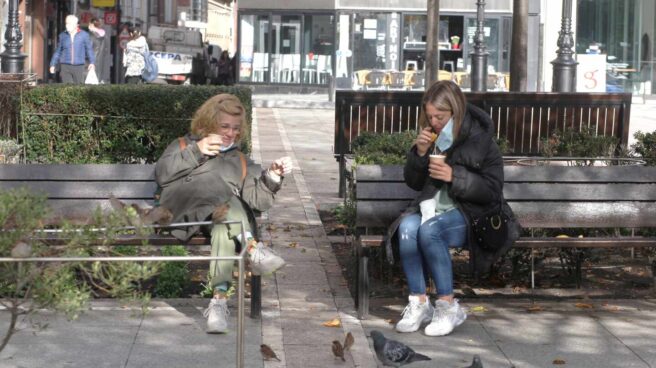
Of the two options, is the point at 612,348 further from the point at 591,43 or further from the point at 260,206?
the point at 591,43

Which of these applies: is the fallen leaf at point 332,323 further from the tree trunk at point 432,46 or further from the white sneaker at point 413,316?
the tree trunk at point 432,46

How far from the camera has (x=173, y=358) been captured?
20.8 feet

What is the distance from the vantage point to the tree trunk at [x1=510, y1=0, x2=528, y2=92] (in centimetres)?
1738

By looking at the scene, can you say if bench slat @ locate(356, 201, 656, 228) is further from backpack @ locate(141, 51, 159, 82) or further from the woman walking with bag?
backpack @ locate(141, 51, 159, 82)

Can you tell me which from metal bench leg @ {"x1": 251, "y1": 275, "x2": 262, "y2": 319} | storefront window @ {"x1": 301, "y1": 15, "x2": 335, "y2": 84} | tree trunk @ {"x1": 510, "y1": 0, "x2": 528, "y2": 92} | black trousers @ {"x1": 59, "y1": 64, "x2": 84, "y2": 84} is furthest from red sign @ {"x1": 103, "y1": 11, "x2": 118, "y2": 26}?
metal bench leg @ {"x1": 251, "y1": 275, "x2": 262, "y2": 319}

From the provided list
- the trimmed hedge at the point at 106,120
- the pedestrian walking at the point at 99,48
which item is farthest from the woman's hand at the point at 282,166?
the pedestrian walking at the point at 99,48

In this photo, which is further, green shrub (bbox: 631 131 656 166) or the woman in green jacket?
green shrub (bbox: 631 131 656 166)

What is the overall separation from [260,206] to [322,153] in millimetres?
11397

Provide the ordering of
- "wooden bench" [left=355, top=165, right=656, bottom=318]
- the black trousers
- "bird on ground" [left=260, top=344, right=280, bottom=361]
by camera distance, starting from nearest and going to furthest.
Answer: "bird on ground" [left=260, top=344, right=280, bottom=361] < "wooden bench" [left=355, top=165, right=656, bottom=318] < the black trousers

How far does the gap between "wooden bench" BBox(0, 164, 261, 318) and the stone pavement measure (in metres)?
0.68

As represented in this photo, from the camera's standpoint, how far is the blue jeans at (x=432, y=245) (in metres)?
7.11

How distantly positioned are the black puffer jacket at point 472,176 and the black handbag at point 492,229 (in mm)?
27

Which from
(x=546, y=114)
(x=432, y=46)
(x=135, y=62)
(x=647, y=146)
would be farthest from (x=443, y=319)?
(x=135, y=62)

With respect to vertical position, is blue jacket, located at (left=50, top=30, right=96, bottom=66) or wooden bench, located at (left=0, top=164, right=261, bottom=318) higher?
blue jacket, located at (left=50, top=30, right=96, bottom=66)
